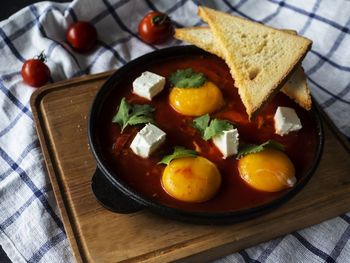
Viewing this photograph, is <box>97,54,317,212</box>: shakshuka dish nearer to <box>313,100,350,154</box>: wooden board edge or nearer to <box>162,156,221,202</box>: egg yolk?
<box>162,156,221,202</box>: egg yolk

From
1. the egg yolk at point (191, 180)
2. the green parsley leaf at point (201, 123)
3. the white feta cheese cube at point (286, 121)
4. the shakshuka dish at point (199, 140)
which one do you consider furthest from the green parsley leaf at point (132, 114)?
the white feta cheese cube at point (286, 121)

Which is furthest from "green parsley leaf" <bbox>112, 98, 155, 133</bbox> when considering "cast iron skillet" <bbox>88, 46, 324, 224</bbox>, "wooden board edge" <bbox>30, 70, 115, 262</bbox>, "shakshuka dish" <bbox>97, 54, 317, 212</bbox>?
"wooden board edge" <bbox>30, 70, 115, 262</bbox>

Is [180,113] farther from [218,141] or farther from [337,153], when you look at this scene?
[337,153]

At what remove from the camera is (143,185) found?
7.72 feet

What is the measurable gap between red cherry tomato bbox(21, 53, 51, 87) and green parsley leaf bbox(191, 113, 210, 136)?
1273 millimetres

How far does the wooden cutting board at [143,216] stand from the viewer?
7.65 ft

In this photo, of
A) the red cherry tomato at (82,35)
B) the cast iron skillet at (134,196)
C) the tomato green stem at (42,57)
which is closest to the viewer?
the cast iron skillet at (134,196)

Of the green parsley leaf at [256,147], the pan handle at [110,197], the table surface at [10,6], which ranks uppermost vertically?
the table surface at [10,6]

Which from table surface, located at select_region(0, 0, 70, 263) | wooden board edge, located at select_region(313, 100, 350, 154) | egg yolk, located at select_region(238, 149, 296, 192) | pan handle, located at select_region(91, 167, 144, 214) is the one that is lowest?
wooden board edge, located at select_region(313, 100, 350, 154)

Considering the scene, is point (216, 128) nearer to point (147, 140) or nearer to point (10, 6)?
point (147, 140)

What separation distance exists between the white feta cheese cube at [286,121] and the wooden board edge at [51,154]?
4.16 feet

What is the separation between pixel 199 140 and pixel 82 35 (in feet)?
4.86

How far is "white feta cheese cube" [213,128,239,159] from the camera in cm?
238

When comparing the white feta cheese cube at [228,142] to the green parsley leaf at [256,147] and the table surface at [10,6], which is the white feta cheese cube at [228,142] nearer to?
the green parsley leaf at [256,147]
